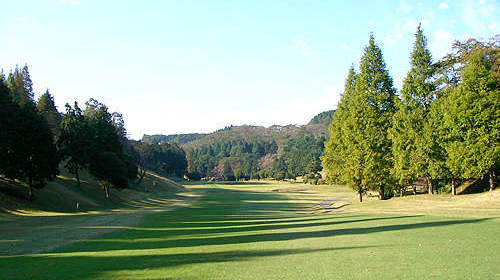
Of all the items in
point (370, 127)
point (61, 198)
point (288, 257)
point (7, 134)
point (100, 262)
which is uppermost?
point (370, 127)

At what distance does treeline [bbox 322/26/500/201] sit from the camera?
3191cm

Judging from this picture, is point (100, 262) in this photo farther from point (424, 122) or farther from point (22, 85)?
point (22, 85)

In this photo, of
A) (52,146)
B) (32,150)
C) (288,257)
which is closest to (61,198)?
(52,146)

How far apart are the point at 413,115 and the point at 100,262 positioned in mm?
33708

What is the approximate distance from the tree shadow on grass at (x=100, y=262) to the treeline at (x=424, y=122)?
23.9 metres

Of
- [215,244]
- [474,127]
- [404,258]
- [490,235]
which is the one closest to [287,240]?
[215,244]

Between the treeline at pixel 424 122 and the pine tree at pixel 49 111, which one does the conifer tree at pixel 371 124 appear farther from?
the pine tree at pixel 49 111

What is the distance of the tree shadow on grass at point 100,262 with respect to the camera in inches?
448

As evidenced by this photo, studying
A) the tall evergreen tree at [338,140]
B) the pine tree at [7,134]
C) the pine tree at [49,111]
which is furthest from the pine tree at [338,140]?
the pine tree at [49,111]

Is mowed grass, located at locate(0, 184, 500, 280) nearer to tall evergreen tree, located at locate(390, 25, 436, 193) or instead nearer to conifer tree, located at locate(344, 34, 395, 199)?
tall evergreen tree, located at locate(390, 25, 436, 193)

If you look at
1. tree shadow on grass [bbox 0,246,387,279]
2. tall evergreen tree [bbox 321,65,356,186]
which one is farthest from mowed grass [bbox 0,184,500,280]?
tall evergreen tree [bbox 321,65,356,186]

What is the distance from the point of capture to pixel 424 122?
37.2m

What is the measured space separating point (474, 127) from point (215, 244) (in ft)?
89.3

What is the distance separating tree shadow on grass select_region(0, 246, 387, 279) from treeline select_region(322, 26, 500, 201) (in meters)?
23.9
